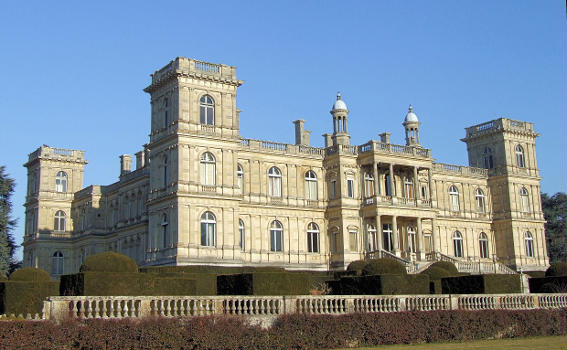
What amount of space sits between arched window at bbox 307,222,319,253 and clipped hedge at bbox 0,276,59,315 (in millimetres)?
28630

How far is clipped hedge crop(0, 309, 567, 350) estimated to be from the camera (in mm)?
16406

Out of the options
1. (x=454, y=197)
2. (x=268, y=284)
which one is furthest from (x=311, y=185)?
(x=268, y=284)

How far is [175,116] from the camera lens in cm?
4394

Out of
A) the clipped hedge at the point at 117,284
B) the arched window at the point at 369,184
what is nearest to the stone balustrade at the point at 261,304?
the clipped hedge at the point at 117,284

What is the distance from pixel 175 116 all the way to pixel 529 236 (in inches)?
1389

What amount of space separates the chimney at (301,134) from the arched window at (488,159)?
18.1 m

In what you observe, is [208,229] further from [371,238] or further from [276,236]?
[371,238]

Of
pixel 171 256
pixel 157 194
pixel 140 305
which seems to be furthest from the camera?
pixel 157 194

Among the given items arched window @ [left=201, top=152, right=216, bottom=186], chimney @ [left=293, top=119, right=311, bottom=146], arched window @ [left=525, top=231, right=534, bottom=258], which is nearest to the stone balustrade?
arched window @ [left=201, top=152, right=216, bottom=186]

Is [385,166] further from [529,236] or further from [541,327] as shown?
[541,327]

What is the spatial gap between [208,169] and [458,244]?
2653cm

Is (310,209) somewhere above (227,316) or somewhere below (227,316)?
above

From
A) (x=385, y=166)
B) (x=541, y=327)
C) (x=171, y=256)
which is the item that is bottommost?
(x=541, y=327)

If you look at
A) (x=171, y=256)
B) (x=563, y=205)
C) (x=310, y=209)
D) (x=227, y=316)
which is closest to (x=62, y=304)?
(x=227, y=316)
